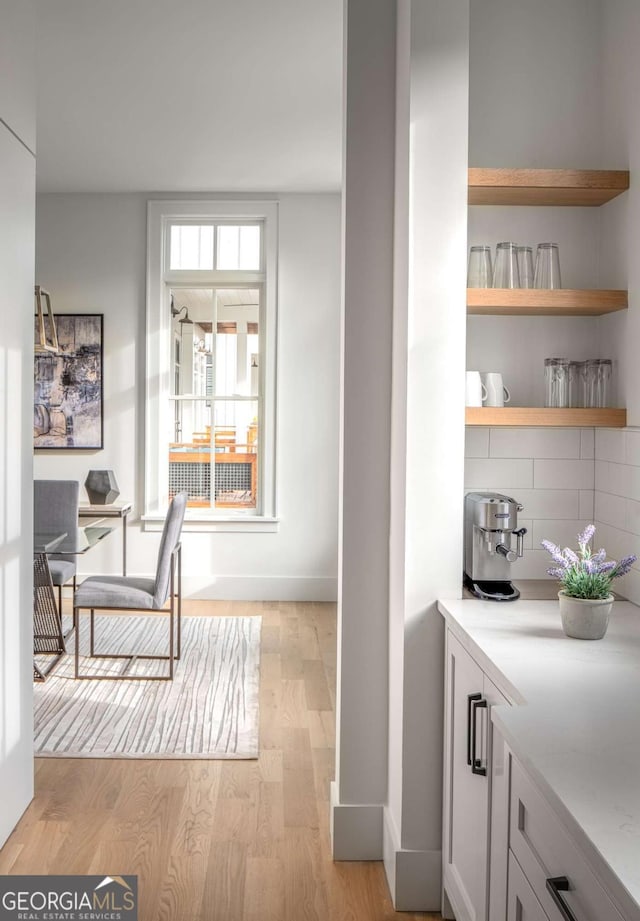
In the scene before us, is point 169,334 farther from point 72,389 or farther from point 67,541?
point 67,541

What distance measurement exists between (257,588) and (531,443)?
3.85 m

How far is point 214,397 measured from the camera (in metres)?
6.11

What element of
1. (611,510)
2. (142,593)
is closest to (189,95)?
(142,593)

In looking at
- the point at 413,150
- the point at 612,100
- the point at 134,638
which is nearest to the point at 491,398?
the point at 413,150

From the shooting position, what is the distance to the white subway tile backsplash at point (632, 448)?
2.22 metres

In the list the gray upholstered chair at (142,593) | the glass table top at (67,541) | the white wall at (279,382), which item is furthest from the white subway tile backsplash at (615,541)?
the white wall at (279,382)

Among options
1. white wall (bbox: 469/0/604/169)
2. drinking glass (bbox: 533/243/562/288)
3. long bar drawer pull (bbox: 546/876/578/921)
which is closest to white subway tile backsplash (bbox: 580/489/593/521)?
drinking glass (bbox: 533/243/562/288)

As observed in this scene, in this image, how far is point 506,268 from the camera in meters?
2.37

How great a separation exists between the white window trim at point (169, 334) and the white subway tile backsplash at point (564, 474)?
3.67m

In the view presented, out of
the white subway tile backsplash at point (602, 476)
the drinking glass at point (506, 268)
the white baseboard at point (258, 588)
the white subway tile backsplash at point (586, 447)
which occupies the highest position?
the drinking glass at point (506, 268)

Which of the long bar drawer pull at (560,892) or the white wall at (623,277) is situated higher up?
the white wall at (623,277)

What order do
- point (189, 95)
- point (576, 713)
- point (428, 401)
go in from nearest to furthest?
1. point (576, 713)
2. point (428, 401)
3. point (189, 95)

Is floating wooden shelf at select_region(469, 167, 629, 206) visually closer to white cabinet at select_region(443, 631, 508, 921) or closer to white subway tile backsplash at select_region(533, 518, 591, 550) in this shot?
white subway tile backsplash at select_region(533, 518, 591, 550)

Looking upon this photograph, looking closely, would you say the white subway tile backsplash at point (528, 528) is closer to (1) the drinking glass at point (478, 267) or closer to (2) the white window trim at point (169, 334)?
(1) the drinking glass at point (478, 267)
